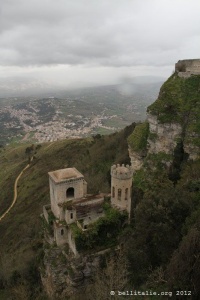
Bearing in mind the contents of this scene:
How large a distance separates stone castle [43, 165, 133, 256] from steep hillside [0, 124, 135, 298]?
982cm

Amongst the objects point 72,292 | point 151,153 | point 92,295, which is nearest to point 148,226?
point 92,295

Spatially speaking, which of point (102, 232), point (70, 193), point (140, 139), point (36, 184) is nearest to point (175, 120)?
point (140, 139)

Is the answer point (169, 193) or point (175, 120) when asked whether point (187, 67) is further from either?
point (169, 193)

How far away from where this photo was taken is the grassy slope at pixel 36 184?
46719mm

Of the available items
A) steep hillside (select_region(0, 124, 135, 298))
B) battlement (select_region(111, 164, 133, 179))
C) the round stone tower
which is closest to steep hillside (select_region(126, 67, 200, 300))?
the round stone tower

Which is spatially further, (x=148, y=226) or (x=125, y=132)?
(x=125, y=132)

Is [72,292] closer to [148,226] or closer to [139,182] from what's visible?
[148,226]

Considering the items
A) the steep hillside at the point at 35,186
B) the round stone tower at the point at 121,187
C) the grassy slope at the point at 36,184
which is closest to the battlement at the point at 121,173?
the round stone tower at the point at 121,187

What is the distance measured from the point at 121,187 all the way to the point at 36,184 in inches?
1804

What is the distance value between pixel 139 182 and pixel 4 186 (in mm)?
53506

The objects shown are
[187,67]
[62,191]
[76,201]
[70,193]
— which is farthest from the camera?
[187,67]

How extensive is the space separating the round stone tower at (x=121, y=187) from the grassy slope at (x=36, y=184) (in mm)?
16852

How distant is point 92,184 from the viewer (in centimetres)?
5609

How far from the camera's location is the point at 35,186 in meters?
72.9
